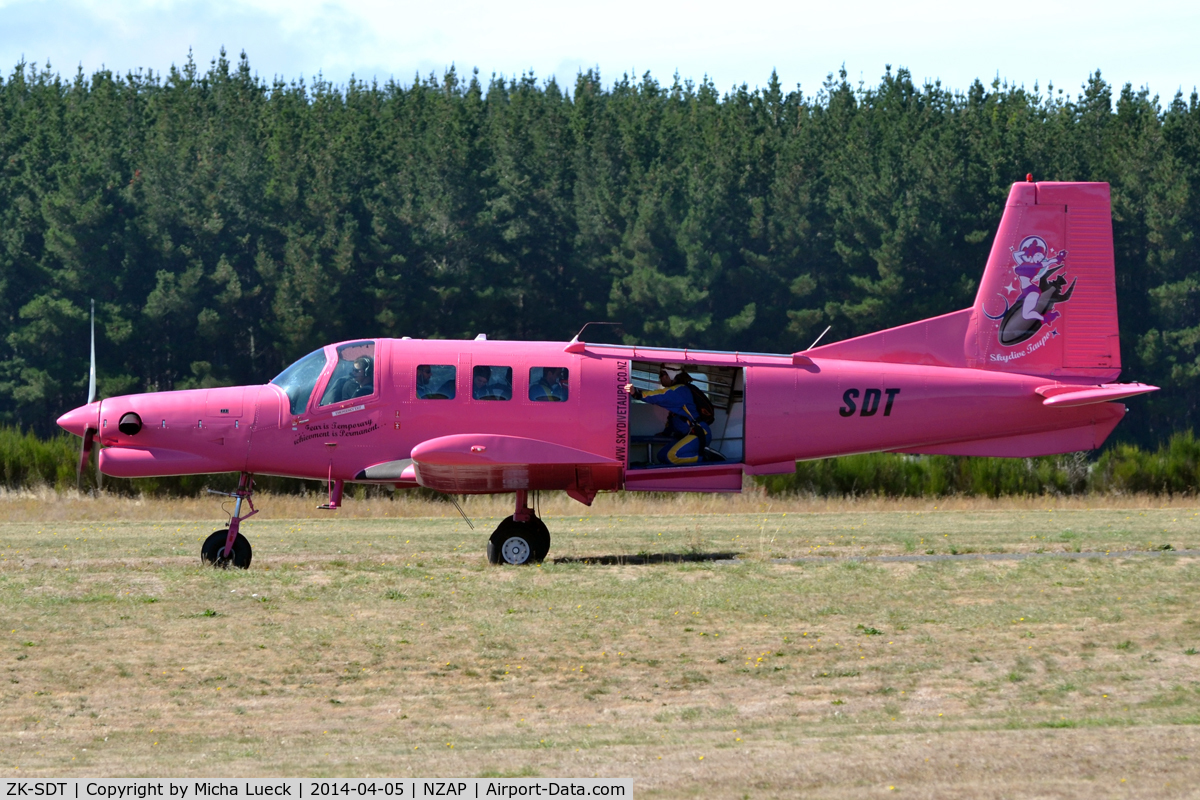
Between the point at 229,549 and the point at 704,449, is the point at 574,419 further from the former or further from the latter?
the point at 229,549

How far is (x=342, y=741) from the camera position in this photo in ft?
32.2

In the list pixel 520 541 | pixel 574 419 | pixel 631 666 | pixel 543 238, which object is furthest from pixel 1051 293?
pixel 543 238

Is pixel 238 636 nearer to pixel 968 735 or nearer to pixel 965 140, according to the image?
pixel 968 735

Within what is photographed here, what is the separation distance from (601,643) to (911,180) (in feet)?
160

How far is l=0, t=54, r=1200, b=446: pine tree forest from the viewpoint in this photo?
5666cm

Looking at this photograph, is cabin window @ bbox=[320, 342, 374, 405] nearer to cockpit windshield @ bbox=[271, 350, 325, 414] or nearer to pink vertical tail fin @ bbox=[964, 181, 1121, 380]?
cockpit windshield @ bbox=[271, 350, 325, 414]

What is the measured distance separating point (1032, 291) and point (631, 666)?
9.95m

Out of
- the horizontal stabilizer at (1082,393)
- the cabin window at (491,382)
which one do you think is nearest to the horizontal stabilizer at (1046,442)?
the horizontal stabilizer at (1082,393)

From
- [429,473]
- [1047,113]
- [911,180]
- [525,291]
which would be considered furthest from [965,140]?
[429,473]

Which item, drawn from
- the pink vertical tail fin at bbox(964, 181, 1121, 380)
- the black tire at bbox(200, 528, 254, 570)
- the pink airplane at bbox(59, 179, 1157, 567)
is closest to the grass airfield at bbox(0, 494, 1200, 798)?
the black tire at bbox(200, 528, 254, 570)

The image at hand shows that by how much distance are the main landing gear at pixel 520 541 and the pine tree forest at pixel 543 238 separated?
36478 mm

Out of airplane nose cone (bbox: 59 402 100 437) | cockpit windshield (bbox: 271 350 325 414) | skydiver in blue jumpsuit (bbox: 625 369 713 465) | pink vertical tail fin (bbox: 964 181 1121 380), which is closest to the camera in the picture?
airplane nose cone (bbox: 59 402 100 437)

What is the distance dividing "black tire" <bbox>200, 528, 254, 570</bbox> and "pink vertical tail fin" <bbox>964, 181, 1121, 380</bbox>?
10245 millimetres

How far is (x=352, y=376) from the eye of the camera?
18.2 meters
